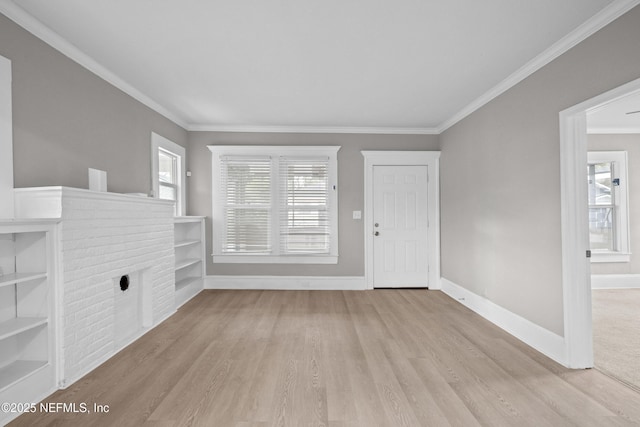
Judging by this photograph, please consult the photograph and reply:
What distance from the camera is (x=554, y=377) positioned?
2.39m

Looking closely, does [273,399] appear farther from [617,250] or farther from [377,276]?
[617,250]

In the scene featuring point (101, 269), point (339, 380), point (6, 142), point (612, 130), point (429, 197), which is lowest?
point (339, 380)

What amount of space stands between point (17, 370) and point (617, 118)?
7.20 meters

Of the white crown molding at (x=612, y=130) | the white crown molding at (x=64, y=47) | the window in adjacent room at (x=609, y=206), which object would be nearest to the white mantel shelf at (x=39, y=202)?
the white crown molding at (x=64, y=47)

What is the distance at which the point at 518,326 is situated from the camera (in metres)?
3.13

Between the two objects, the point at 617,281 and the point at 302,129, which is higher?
the point at 302,129

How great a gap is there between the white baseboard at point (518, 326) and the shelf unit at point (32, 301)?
13.0ft

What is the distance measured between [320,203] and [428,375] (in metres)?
3.16

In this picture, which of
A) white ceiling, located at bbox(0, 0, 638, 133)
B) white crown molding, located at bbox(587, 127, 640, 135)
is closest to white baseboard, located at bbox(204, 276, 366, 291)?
white ceiling, located at bbox(0, 0, 638, 133)

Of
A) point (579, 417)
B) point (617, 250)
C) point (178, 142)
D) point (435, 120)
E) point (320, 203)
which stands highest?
point (435, 120)

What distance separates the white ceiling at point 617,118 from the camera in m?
3.86

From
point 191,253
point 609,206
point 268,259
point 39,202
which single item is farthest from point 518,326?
point 191,253

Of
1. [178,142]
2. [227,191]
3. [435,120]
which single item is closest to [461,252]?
[435,120]

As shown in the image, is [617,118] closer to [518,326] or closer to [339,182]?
[518,326]
